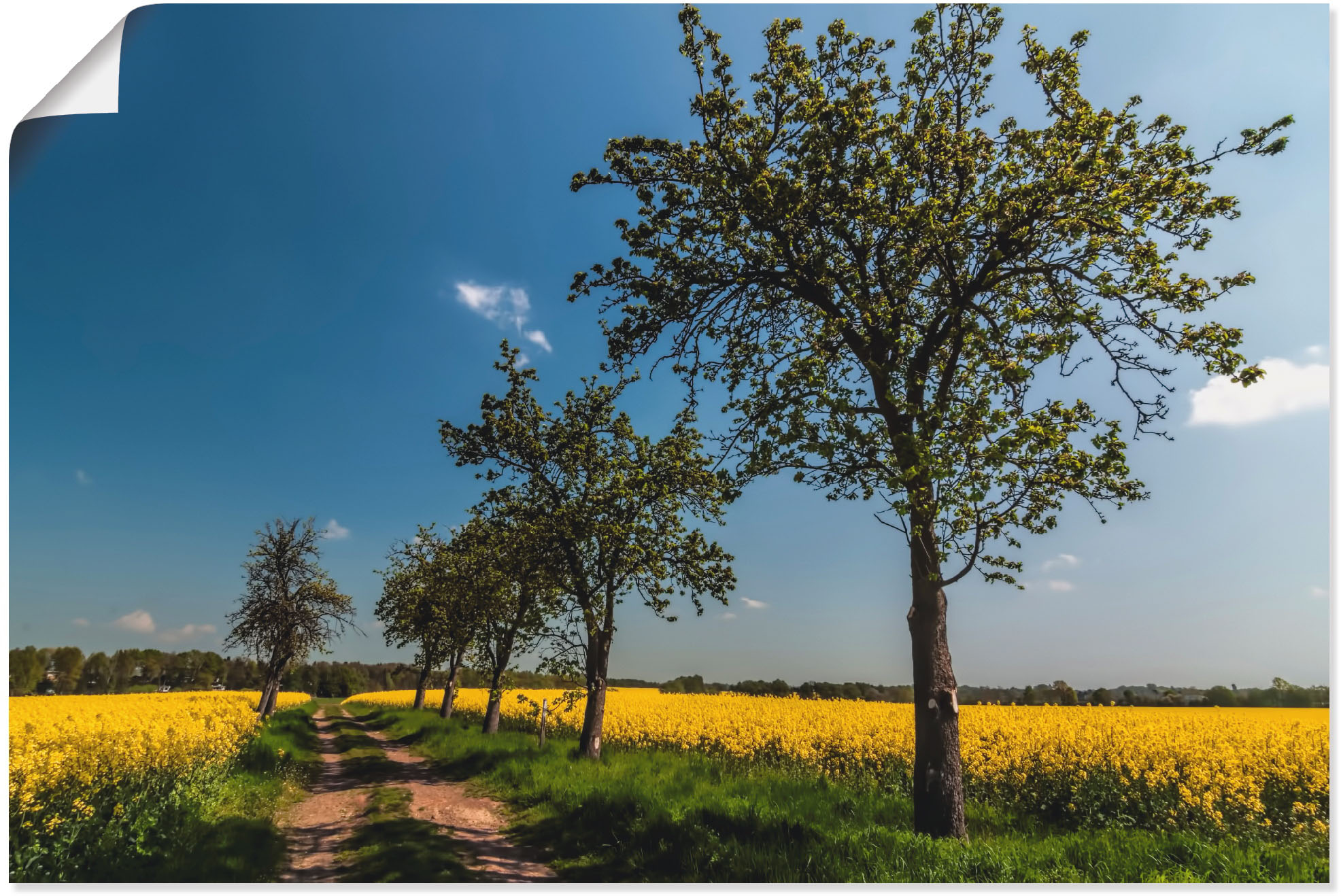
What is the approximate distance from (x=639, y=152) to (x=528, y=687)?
56.1 feet

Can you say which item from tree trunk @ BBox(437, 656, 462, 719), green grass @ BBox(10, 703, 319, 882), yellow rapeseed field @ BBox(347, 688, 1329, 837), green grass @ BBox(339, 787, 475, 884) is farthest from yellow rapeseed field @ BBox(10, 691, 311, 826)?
tree trunk @ BBox(437, 656, 462, 719)

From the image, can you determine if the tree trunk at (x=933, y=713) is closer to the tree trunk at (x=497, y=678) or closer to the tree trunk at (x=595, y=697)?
the tree trunk at (x=595, y=697)

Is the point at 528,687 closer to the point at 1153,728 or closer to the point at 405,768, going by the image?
the point at 405,768

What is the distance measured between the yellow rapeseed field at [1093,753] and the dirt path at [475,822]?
4835 mm

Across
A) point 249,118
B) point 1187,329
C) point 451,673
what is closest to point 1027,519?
point 1187,329

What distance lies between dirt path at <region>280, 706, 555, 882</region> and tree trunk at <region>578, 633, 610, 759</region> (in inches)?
96.2

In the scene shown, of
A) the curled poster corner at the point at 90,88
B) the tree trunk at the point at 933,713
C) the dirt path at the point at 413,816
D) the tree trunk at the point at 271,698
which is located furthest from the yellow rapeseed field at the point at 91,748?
the tree trunk at the point at 271,698

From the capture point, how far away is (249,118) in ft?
23.9

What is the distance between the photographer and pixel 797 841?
5.64m

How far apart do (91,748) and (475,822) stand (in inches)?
182

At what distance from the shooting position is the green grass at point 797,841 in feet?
15.7

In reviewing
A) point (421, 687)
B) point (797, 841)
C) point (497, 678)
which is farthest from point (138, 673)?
point (797, 841)

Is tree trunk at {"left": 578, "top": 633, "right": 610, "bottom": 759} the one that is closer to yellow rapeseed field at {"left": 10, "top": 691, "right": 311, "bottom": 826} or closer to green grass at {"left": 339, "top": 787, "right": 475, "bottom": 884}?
green grass at {"left": 339, "top": 787, "right": 475, "bottom": 884}

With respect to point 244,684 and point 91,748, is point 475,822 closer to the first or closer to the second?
point 91,748
